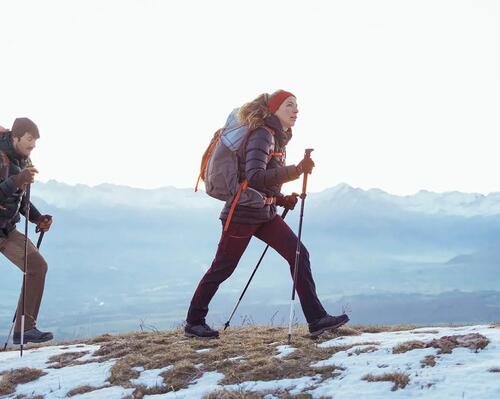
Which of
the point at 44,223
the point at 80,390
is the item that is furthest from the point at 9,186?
the point at 80,390

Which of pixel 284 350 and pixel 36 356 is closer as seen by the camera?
pixel 284 350

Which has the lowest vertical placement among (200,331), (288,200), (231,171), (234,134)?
(200,331)

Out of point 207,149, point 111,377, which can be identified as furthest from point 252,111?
point 111,377

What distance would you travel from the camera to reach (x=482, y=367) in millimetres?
6180

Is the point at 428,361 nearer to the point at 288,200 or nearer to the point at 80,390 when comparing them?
the point at 288,200

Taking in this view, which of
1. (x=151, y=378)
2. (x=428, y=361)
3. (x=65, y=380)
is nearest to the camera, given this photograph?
(x=428, y=361)

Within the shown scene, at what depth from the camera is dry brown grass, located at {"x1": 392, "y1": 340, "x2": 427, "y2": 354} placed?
7.18 m

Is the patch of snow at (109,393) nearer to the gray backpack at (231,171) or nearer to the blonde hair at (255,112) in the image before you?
the gray backpack at (231,171)

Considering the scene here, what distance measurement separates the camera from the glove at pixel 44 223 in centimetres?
1062

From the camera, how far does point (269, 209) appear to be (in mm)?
8656

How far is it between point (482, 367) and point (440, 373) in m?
0.44

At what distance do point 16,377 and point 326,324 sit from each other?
447cm

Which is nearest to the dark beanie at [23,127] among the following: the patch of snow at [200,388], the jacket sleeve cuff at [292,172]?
the jacket sleeve cuff at [292,172]

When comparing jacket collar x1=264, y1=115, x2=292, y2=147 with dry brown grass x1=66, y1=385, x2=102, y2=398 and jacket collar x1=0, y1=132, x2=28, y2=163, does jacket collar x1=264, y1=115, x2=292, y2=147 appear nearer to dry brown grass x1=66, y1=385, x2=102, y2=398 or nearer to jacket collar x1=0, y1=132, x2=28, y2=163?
dry brown grass x1=66, y1=385, x2=102, y2=398
